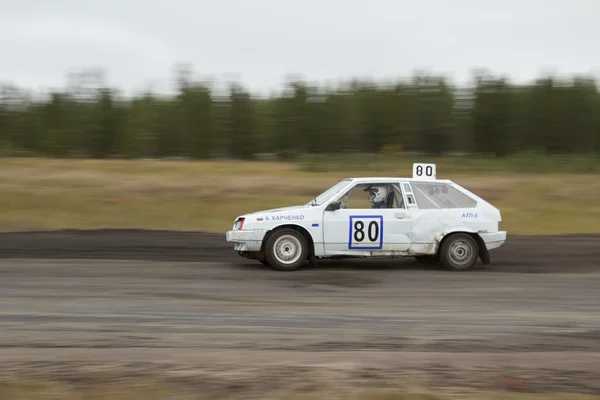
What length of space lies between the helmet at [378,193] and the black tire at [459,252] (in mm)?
1270

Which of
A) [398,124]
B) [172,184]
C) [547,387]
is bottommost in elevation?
[547,387]

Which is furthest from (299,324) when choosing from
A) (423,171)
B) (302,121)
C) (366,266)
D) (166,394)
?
(302,121)

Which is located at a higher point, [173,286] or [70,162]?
[70,162]

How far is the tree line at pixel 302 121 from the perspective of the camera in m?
42.7

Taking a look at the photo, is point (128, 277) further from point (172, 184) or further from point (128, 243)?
point (172, 184)

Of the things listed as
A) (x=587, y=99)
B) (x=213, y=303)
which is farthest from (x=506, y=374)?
(x=587, y=99)

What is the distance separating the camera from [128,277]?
11.6 meters

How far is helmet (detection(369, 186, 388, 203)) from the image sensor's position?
1262cm

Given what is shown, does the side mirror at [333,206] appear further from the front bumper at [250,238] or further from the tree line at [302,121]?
the tree line at [302,121]

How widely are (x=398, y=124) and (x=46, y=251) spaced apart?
32.2 m

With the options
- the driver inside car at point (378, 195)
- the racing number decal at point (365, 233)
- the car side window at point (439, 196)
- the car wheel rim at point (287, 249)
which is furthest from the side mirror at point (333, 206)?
the car side window at point (439, 196)

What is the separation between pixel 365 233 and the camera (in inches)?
484

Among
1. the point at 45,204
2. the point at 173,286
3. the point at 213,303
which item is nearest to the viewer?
the point at 213,303

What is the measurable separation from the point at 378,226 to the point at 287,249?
153 centimetres
